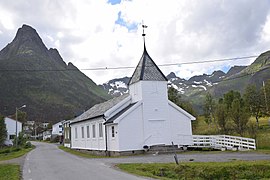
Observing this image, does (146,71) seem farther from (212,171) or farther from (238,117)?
(212,171)

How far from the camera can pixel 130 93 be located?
3212cm

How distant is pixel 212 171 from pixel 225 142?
13197 mm

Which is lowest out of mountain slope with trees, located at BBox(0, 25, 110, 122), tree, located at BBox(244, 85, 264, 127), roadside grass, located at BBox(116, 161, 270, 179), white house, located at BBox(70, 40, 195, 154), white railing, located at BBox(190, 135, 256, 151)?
roadside grass, located at BBox(116, 161, 270, 179)

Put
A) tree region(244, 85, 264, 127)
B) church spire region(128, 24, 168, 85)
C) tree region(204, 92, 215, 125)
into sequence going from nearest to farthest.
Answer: church spire region(128, 24, 168, 85) < tree region(244, 85, 264, 127) < tree region(204, 92, 215, 125)

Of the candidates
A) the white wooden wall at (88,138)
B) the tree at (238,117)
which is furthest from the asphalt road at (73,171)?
the tree at (238,117)

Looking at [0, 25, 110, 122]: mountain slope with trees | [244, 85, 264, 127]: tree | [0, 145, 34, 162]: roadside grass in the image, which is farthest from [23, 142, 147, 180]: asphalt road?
[0, 25, 110, 122]: mountain slope with trees

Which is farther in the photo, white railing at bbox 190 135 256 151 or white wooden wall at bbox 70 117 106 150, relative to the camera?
white wooden wall at bbox 70 117 106 150

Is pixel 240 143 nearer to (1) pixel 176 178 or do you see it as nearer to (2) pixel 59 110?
(1) pixel 176 178

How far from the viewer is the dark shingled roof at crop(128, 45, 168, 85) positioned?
30.3 metres

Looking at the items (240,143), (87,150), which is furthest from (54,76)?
(240,143)

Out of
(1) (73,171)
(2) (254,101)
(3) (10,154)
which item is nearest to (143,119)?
(1) (73,171)

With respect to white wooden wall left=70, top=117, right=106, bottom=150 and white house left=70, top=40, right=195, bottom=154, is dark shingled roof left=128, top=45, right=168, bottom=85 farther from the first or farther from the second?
white wooden wall left=70, top=117, right=106, bottom=150

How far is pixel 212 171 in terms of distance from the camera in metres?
15.8

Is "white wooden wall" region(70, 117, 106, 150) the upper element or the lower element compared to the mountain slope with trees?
lower
